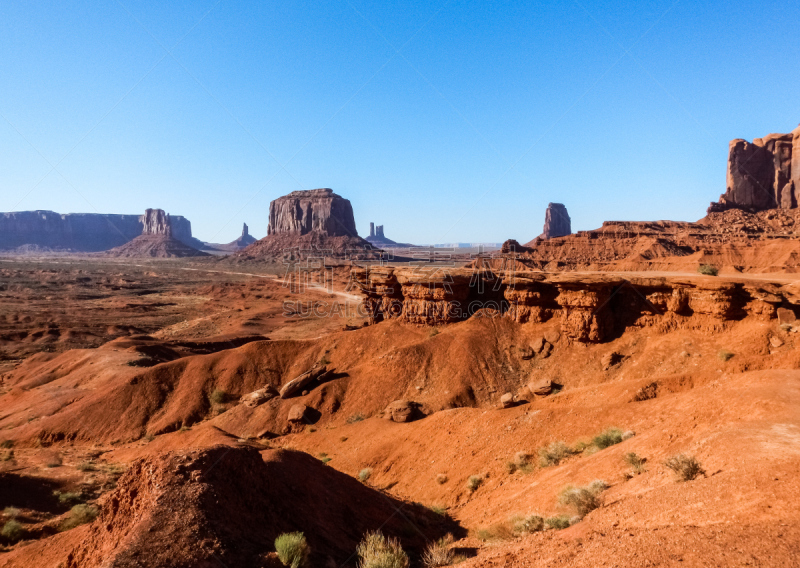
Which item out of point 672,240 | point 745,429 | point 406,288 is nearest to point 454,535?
point 745,429

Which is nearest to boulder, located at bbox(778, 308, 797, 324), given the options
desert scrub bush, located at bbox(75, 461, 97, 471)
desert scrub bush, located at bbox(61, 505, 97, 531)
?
desert scrub bush, located at bbox(61, 505, 97, 531)

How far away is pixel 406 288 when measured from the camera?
103 feet

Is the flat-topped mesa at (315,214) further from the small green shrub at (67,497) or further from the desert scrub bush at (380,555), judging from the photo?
the desert scrub bush at (380,555)

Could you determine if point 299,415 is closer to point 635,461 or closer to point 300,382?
point 300,382

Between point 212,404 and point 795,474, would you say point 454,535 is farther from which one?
point 212,404

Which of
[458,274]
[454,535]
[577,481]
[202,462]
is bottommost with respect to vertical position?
[454,535]

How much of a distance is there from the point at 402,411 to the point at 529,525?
13.3m

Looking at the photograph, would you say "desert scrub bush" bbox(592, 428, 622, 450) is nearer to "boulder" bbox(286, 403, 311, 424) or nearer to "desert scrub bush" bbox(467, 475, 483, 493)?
"desert scrub bush" bbox(467, 475, 483, 493)

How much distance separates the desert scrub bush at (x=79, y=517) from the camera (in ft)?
40.7

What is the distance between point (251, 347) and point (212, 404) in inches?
189

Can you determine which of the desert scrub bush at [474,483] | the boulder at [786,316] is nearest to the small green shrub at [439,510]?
the desert scrub bush at [474,483]

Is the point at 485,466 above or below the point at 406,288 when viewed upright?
below

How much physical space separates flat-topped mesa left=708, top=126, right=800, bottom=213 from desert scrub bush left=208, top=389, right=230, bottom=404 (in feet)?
307

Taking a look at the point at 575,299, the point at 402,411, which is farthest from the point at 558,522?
the point at 575,299
